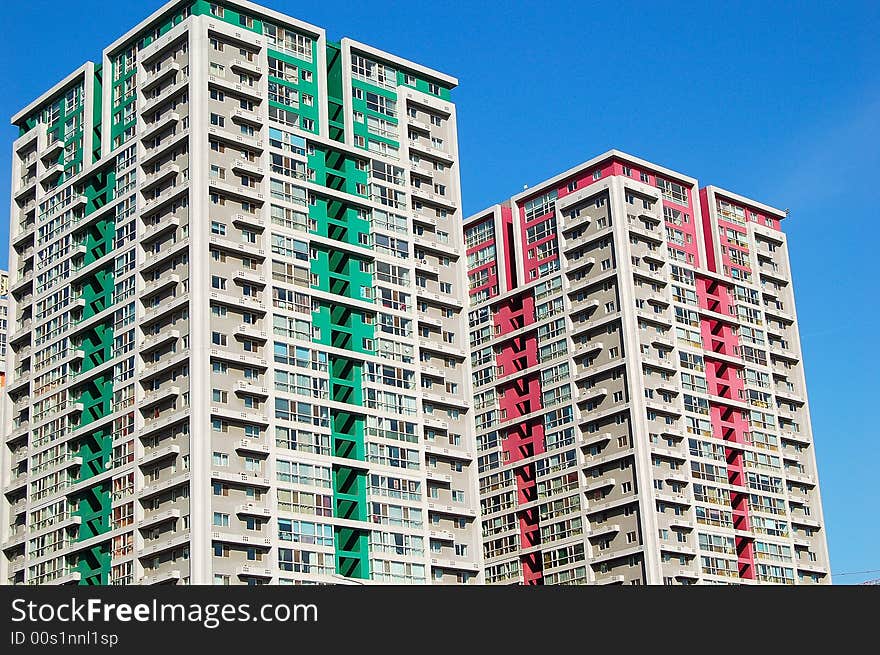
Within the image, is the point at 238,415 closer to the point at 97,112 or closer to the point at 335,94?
the point at 335,94

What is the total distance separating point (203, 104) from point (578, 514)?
48.6 meters

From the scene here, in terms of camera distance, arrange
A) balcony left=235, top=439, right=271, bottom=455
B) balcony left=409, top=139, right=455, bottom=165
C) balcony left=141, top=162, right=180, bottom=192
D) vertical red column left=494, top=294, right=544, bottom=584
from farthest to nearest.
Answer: vertical red column left=494, top=294, right=544, bottom=584 < balcony left=409, top=139, right=455, bottom=165 < balcony left=141, top=162, right=180, bottom=192 < balcony left=235, top=439, right=271, bottom=455

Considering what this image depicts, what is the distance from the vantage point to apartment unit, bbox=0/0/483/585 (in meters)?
102

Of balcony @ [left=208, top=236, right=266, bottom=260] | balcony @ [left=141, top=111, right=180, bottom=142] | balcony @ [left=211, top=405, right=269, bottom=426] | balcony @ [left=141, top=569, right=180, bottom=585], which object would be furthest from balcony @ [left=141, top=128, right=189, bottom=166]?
balcony @ [left=141, top=569, right=180, bottom=585]

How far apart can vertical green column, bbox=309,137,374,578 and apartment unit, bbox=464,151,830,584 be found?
A: 28491 mm

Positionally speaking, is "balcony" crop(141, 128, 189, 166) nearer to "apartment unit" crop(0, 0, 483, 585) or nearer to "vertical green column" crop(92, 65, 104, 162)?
"apartment unit" crop(0, 0, 483, 585)

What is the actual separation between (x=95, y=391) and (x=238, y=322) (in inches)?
515

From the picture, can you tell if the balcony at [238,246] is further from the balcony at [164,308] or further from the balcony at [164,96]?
the balcony at [164,96]

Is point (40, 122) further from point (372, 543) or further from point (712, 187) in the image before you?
point (712, 187)

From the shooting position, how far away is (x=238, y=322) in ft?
346

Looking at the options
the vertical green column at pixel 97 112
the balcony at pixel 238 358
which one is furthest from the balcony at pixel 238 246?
the vertical green column at pixel 97 112

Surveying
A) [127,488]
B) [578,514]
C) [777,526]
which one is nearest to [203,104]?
[127,488]

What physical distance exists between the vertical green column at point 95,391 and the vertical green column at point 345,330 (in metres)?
15.7

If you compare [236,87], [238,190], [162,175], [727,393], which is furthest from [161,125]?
[727,393]
